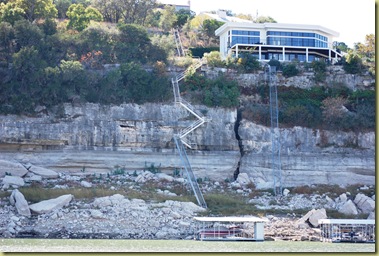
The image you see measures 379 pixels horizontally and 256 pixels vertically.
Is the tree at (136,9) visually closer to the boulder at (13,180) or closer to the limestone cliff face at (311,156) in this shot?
the limestone cliff face at (311,156)

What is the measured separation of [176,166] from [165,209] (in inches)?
342

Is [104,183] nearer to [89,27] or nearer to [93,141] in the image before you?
[93,141]

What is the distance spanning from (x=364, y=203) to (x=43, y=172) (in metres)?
18.3

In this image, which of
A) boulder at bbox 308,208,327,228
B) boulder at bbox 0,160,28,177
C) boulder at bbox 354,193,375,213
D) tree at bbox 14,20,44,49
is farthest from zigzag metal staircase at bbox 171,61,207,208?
boulder at bbox 0,160,28,177

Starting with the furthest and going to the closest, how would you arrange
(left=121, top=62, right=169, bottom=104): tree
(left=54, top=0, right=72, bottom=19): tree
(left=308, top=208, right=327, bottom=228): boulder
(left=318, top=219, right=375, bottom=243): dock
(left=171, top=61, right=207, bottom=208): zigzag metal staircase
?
(left=54, top=0, right=72, bottom=19): tree < (left=121, top=62, right=169, bottom=104): tree < (left=171, top=61, right=207, bottom=208): zigzag metal staircase < (left=308, top=208, right=327, bottom=228): boulder < (left=318, top=219, right=375, bottom=243): dock

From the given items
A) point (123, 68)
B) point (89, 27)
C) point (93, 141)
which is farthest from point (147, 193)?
point (89, 27)

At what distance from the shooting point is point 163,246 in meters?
39.9

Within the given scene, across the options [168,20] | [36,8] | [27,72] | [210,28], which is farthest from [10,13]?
[210,28]

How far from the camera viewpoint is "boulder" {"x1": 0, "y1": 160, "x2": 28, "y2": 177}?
175ft

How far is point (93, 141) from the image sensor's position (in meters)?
57.5

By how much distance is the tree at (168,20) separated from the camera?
77.1 meters

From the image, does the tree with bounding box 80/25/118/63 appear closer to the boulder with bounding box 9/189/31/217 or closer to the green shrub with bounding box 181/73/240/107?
the green shrub with bounding box 181/73/240/107

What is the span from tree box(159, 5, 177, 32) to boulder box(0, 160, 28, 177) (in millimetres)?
26422

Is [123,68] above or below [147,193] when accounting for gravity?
above
